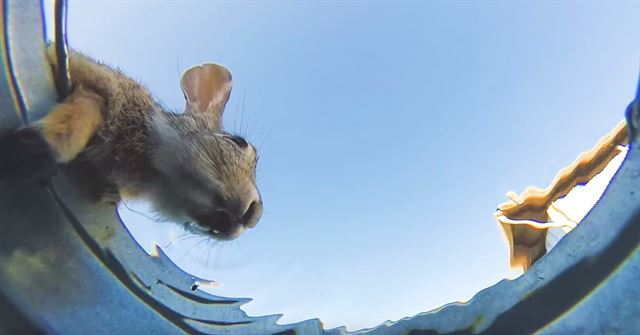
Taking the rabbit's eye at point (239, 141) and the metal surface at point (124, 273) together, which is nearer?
the metal surface at point (124, 273)

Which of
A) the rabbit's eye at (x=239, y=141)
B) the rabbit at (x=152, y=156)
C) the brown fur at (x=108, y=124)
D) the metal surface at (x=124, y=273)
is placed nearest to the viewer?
the metal surface at (x=124, y=273)

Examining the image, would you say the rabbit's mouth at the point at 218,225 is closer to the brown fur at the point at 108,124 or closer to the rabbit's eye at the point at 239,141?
the brown fur at the point at 108,124

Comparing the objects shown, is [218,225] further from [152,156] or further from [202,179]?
[152,156]

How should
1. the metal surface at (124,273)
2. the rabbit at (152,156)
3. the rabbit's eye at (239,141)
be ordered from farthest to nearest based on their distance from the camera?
the rabbit's eye at (239,141)
the rabbit at (152,156)
the metal surface at (124,273)

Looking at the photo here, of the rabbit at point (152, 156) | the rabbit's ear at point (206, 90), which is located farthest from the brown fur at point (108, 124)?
the rabbit's ear at point (206, 90)

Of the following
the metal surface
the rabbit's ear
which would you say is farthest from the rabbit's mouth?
the rabbit's ear

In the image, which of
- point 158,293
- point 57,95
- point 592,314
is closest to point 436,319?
point 592,314

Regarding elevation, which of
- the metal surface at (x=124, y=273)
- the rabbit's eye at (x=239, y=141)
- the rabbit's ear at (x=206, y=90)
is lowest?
the metal surface at (x=124, y=273)
